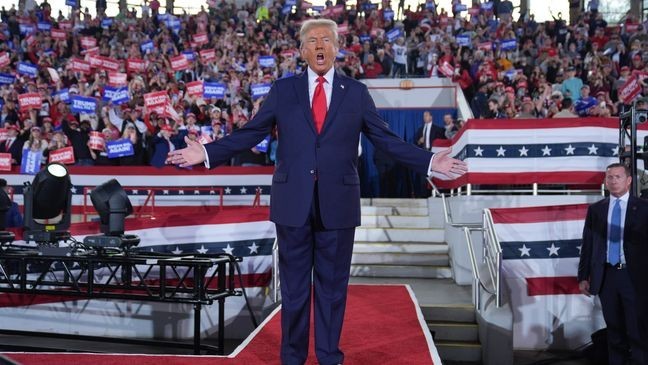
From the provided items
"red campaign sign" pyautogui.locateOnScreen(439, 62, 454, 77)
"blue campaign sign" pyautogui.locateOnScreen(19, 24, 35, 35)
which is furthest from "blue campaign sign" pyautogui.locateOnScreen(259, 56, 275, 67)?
A: "blue campaign sign" pyautogui.locateOnScreen(19, 24, 35, 35)

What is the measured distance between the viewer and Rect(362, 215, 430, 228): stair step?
34.6ft

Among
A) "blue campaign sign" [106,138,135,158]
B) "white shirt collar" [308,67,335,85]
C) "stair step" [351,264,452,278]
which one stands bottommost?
"stair step" [351,264,452,278]

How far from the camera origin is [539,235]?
25.6 feet

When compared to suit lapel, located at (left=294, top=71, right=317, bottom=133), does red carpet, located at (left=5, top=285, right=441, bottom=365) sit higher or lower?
lower

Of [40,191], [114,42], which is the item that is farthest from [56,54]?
[40,191]

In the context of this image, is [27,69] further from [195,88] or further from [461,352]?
[461,352]

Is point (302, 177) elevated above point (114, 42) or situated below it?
below

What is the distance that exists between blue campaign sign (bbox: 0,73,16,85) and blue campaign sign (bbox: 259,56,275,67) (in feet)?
18.6

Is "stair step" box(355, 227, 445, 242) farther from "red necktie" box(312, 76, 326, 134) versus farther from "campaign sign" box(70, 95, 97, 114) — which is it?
"red necktie" box(312, 76, 326, 134)

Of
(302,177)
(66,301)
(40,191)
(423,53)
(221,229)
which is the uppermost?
(423,53)

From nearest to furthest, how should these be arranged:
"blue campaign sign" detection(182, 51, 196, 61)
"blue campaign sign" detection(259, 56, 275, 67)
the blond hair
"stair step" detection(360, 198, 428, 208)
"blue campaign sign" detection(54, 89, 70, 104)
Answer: the blond hair
"stair step" detection(360, 198, 428, 208)
"blue campaign sign" detection(54, 89, 70, 104)
"blue campaign sign" detection(259, 56, 275, 67)
"blue campaign sign" detection(182, 51, 196, 61)

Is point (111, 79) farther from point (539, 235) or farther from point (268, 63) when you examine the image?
point (539, 235)

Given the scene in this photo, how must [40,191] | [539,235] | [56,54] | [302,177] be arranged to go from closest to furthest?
[302,177] < [40,191] < [539,235] < [56,54]

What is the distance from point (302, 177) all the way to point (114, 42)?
53.9ft
